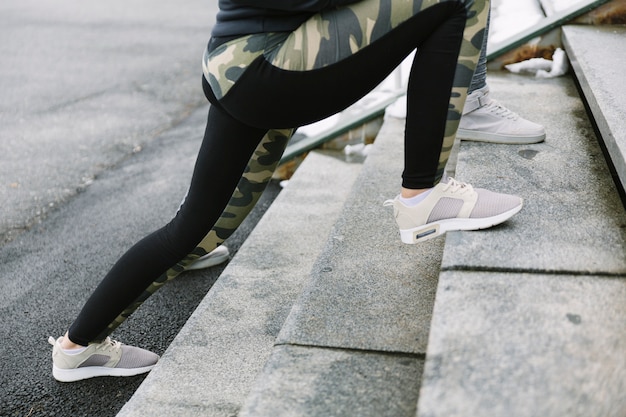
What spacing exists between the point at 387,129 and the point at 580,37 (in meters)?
1.07

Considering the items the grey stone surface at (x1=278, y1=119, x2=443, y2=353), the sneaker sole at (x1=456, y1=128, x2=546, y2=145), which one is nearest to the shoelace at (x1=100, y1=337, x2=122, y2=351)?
the grey stone surface at (x1=278, y1=119, x2=443, y2=353)

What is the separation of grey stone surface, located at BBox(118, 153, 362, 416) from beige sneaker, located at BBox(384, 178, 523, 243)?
27.2 inches

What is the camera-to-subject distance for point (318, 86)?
1.66 metres

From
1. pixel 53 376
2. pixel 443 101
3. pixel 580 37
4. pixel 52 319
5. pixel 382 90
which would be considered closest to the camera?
pixel 443 101

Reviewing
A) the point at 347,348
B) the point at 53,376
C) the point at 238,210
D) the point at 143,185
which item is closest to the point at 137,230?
the point at 143,185

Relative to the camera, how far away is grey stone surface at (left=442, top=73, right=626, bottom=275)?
1.80 m

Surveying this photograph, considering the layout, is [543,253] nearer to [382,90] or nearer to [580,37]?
[580,37]

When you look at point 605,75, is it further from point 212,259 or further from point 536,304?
point 212,259

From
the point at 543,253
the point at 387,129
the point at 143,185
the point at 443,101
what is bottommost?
the point at 143,185

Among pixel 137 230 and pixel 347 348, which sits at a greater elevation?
pixel 347 348

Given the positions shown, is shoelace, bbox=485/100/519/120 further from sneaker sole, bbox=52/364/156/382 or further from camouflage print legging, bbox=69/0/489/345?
sneaker sole, bbox=52/364/156/382

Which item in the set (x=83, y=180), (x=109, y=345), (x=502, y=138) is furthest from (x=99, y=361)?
(x=83, y=180)

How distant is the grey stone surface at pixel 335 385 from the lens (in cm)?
160

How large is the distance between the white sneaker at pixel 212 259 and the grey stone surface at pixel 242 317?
0.17m
